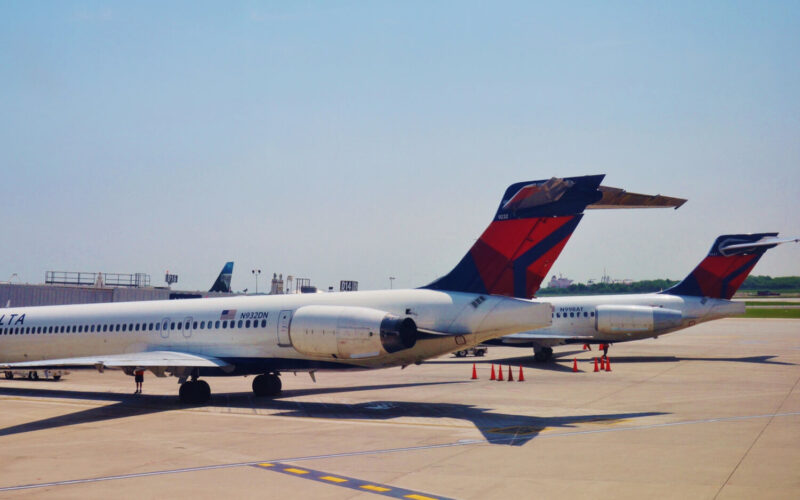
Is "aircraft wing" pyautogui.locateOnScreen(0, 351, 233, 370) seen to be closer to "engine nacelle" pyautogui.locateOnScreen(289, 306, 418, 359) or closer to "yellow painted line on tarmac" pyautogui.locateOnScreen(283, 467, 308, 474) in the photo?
"engine nacelle" pyautogui.locateOnScreen(289, 306, 418, 359)

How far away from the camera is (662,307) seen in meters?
38.7

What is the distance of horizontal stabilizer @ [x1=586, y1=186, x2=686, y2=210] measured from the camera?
67.6 ft

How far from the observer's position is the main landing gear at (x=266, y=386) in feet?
80.1

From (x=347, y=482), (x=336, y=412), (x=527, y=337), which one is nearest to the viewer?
(x=347, y=482)

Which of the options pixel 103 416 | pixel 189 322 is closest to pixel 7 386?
pixel 189 322

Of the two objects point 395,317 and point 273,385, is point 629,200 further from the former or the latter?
point 273,385

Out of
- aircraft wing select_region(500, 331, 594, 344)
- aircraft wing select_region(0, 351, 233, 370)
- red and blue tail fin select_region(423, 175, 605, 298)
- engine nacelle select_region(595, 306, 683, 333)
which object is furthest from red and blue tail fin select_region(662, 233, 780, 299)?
aircraft wing select_region(0, 351, 233, 370)

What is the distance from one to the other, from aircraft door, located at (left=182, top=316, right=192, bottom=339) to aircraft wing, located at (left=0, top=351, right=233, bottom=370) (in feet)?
2.87

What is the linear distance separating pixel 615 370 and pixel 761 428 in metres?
15.6

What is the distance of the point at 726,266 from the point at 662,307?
3951 millimetres

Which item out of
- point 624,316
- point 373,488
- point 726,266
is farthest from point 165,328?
point 726,266

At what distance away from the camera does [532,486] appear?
1133 cm

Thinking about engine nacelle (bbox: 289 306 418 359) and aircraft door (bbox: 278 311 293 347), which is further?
aircraft door (bbox: 278 311 293 347)

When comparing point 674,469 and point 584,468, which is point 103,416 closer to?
point 584,468
